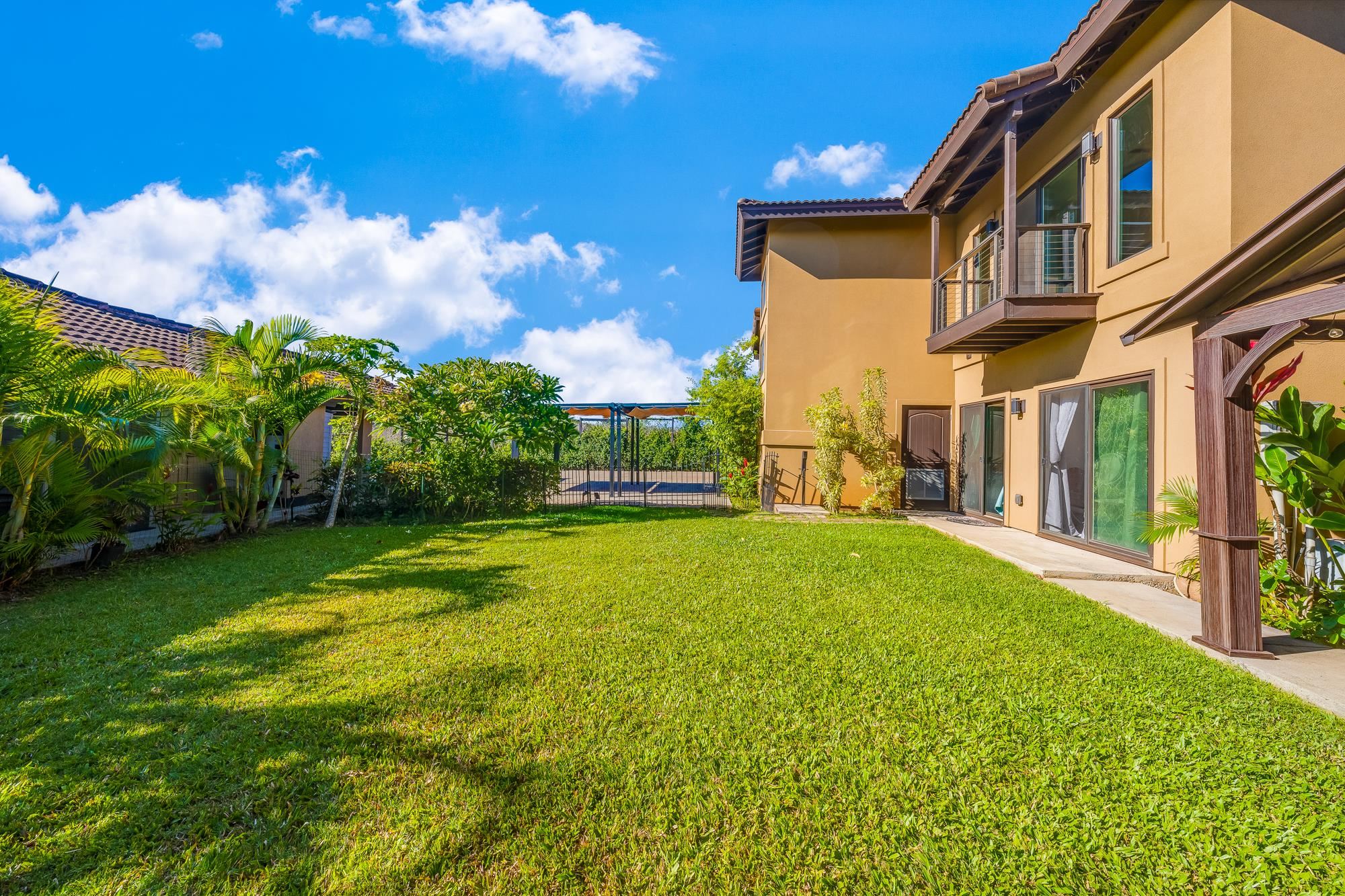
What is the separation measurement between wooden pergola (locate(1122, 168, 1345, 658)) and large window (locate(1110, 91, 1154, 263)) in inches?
119

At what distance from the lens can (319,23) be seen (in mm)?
8797

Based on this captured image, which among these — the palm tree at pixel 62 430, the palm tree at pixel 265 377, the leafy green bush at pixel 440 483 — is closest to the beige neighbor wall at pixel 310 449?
the leafy green bush at pixel 440 483

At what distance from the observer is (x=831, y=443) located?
10641mm

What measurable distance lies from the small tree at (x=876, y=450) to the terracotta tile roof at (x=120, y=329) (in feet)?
38.6

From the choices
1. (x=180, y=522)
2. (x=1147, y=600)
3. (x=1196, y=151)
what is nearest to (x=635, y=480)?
(x=180, y=522)

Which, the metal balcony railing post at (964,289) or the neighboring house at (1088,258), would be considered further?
the metal balcony railing post at (964,289)

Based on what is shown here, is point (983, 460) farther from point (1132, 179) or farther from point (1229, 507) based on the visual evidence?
point (1229, 507)

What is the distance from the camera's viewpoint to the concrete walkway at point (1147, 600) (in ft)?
11.3

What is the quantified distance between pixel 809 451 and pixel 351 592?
9142 mm

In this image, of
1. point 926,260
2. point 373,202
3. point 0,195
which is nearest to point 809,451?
point 926,260

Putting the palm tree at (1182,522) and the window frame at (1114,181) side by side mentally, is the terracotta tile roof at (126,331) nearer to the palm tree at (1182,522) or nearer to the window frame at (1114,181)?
the palm tree at (1182,522)

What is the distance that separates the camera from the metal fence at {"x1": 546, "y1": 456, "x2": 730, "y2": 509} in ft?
41.0

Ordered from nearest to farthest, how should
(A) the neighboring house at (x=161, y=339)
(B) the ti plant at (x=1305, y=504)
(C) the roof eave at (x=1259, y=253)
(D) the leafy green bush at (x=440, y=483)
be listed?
(C) the roof eave at (x=1259, y=253) → (B) the ti plant at (x=1305, y=504) → (A) the neighboring house at (x=161, y=339) → (D) the leafy green bush at (x=440, y=483)

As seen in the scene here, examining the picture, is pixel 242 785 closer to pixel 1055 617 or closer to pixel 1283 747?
pixel 1283 747
